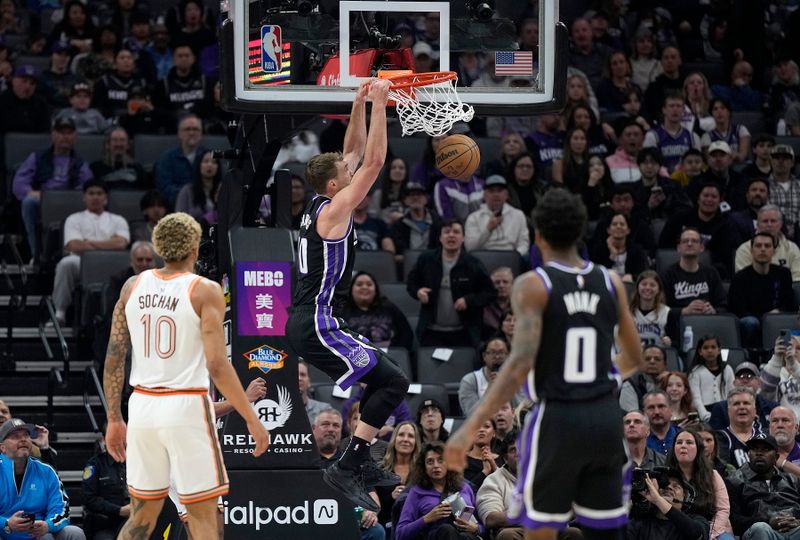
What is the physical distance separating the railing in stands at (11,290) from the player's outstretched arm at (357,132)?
6.01 metres

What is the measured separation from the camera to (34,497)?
11.0 metres

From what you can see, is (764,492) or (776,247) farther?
(776,247)

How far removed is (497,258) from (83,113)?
5011 mm

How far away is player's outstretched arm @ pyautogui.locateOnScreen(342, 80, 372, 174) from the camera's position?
873 cm

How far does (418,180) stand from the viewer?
15969 mm

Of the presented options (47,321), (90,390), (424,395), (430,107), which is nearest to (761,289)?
(424,395)

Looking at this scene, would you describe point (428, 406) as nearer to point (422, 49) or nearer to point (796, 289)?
point (422, 49)

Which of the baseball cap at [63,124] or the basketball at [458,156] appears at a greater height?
the baseball cap at [63,124]

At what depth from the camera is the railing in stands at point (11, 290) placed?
1395cm

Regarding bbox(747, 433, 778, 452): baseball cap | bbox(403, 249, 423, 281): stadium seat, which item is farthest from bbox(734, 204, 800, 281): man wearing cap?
bbox(747, 433, 778, 452): baseball cap

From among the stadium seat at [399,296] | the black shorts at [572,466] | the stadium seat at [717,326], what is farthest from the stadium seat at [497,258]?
the black shorts at [572,466]

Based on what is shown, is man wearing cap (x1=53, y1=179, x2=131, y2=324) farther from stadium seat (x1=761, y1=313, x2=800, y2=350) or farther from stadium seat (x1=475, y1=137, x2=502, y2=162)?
stadium seat (x1=761, y1=313, x2=800, y2=350)

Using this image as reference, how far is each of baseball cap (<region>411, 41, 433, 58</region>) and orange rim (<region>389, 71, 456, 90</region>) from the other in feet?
17.9

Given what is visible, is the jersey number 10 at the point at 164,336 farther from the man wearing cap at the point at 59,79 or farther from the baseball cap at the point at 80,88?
the man wearing cap at the point at 59,79
